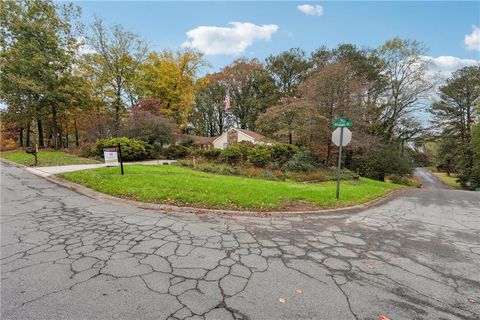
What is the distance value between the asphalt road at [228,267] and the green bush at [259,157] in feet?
33.6

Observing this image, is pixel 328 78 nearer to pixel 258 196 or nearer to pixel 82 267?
pixel 258 196

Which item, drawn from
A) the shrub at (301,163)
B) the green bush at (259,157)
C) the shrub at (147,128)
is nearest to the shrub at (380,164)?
the shrub at (301,163)

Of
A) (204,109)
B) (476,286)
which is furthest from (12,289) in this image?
(204,109)

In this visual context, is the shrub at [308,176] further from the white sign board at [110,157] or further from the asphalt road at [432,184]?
the asphalt road at [432,184]

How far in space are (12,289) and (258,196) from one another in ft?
19.8

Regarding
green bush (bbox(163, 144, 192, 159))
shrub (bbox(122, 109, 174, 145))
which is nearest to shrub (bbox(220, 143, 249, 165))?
green bush (bbox(163, 144, 192, 159))

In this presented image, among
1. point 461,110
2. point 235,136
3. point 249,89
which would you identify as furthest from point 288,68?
point 461,110

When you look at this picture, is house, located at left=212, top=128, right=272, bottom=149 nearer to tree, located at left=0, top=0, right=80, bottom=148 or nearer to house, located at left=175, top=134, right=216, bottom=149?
house, located at left=175, top=134, right=216, bottom=149

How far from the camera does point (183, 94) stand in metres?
32.6

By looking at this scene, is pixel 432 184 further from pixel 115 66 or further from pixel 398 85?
pixel 115 66

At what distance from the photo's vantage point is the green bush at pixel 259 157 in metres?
16.6

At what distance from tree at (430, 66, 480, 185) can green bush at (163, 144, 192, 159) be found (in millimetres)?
31175

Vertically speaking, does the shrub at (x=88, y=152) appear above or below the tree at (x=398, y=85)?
below

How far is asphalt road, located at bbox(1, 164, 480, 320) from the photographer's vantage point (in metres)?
2.77
